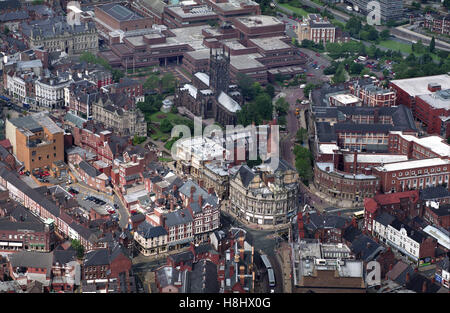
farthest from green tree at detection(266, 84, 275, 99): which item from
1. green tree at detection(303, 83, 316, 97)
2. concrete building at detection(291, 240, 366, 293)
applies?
concrete building at detection(291, 240, 366, 293)

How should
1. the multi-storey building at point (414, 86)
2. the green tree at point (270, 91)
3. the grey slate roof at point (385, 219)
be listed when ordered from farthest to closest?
1. the green tree at point (270, 91)
2. the multi-storey building at point (414, 86)
3. the grey slate roof at point (385, 219)

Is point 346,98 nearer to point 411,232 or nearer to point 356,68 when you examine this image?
point 356,68

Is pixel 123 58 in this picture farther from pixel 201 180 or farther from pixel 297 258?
pixel 297 258

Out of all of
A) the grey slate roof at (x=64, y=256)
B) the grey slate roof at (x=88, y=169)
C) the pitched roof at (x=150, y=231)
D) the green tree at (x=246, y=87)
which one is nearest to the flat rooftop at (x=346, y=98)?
the green tree at (x=246, y=87)

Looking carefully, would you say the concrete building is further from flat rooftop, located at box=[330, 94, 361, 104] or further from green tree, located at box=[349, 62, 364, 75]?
green tree, located at box=[349, 62, 364, 75]

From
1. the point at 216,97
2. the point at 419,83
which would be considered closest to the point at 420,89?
the point at 419,83

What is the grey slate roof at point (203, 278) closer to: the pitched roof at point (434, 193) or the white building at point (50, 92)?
the pitched roof at point (434, 193)

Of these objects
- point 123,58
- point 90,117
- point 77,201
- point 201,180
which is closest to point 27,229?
point 77,201
